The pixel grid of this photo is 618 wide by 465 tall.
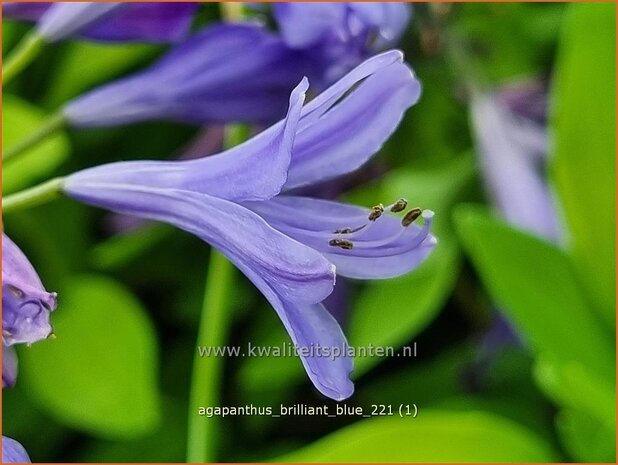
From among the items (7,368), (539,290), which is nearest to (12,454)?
(7,368)

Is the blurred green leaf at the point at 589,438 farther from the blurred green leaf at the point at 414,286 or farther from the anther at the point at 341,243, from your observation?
the anther at the point at 341,243

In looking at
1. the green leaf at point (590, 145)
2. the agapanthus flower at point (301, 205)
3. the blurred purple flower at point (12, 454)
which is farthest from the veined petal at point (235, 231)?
the green leaf at point (590, 145)

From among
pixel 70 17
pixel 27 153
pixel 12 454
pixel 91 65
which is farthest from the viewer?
pixel 91 65

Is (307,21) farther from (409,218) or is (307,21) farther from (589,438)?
(589,438)

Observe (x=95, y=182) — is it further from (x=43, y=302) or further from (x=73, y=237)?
(x=73, y=237)

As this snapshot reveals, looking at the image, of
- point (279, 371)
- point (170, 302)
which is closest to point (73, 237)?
point (170, 302)

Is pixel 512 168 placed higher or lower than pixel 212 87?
lower
